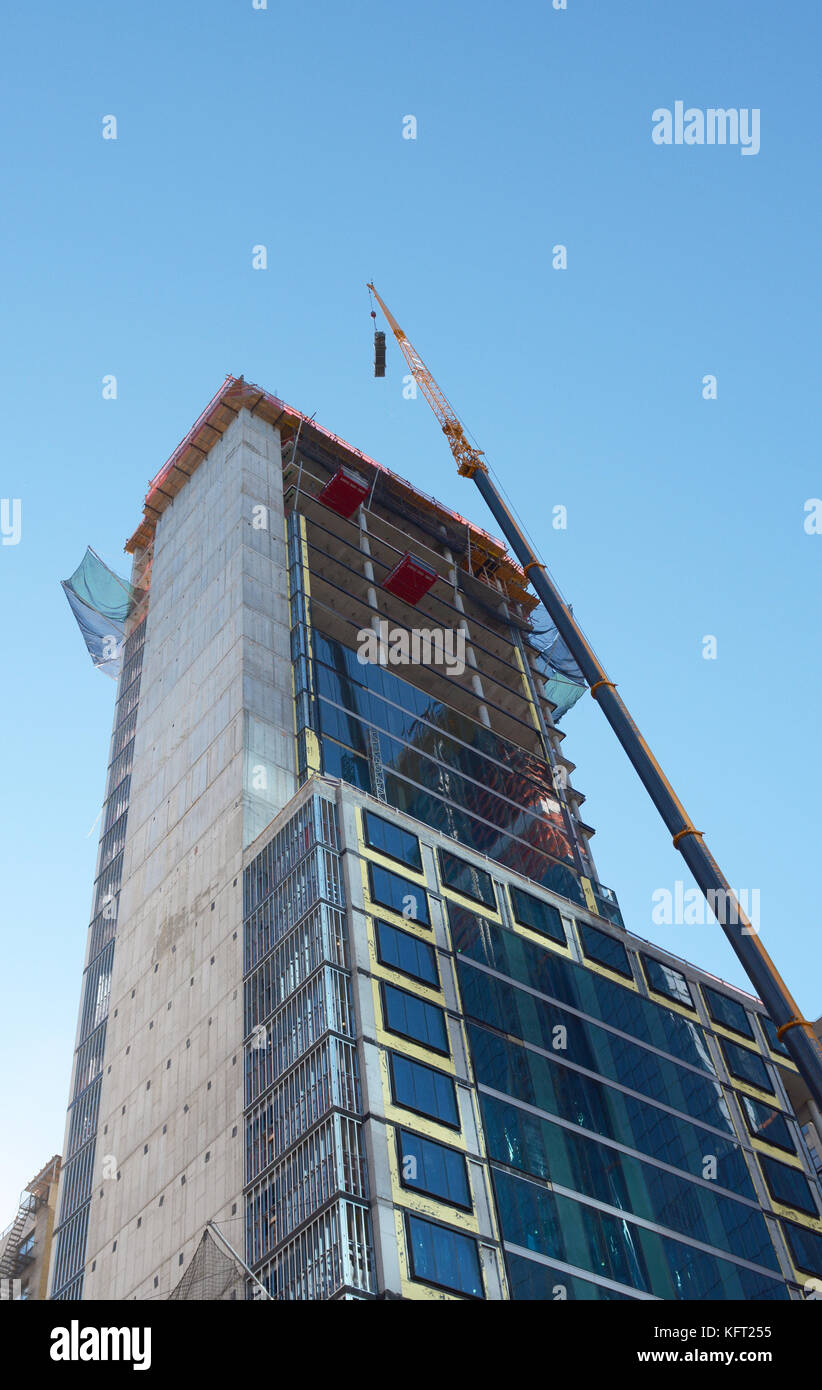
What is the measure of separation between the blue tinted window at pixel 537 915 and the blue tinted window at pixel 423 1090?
50.8 feet

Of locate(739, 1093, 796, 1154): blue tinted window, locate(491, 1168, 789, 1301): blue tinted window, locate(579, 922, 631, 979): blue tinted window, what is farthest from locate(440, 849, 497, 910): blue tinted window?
locate(739, 1093, 796, 1154): blue tinted window

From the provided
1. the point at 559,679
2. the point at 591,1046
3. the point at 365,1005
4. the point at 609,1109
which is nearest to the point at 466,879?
the point at 591,1046

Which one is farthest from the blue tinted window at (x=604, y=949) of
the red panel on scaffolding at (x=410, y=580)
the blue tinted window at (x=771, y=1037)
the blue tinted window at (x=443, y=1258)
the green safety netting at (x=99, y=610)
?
the green safety netting at (x=99, y=610)

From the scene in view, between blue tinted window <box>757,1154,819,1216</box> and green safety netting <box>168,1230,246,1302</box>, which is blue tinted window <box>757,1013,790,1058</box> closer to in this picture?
blue tinted window <box>757,1154,819,1216</box>

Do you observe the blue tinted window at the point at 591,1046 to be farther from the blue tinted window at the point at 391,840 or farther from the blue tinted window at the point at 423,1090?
the blue tinted window at the point at 391,840

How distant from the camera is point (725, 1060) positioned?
3039 inches

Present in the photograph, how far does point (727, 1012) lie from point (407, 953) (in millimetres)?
26061

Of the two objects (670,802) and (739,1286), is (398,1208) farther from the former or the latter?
(670,802)

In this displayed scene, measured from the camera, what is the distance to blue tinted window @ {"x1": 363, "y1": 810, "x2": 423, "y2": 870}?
67562 mm

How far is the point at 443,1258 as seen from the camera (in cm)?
5166

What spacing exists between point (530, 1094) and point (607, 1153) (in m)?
4.81

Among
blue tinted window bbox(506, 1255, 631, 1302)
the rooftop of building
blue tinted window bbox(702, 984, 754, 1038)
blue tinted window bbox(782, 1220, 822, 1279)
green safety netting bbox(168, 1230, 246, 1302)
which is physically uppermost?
the rooftop of building

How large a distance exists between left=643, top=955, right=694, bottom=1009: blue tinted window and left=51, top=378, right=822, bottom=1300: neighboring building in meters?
0.16
